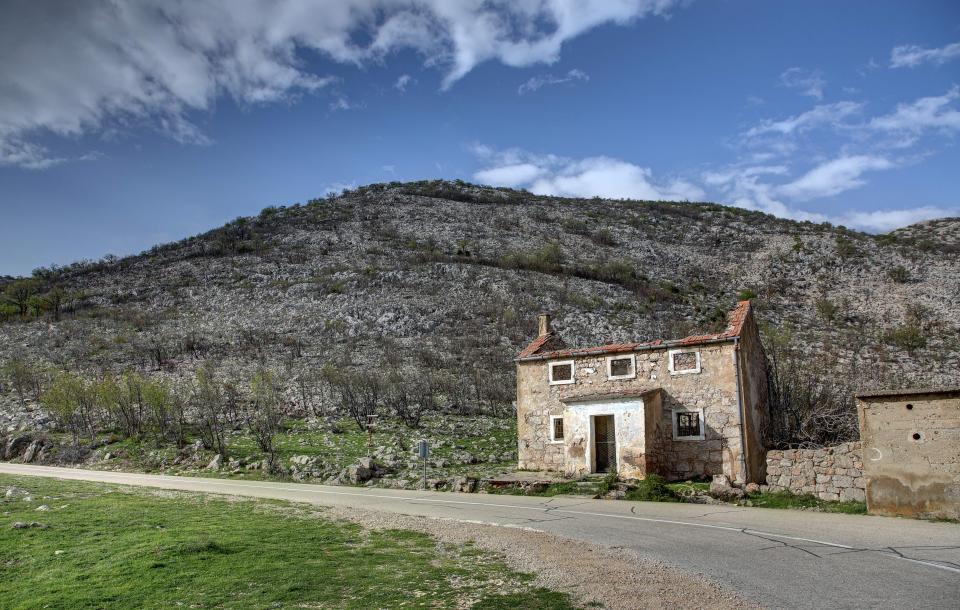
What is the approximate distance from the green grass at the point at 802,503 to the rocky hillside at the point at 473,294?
17877mm

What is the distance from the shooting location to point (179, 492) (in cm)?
2038

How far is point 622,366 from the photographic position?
81.5ft

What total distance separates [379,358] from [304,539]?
1576 inches

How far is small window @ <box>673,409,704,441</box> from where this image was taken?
74.0 feet

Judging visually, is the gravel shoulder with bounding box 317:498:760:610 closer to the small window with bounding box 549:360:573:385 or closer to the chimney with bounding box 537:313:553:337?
the small window with bounding box 549:360:573:385

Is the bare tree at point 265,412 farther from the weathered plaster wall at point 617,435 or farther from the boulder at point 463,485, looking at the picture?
the weathered plaster wall at point 617,435

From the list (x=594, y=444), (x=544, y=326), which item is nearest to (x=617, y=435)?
(x=594, y=444)

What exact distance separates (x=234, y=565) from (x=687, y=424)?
17.1 meters

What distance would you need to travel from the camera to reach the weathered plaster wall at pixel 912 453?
1413 cm

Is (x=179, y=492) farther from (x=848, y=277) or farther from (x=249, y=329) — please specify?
(x=848, y=277)

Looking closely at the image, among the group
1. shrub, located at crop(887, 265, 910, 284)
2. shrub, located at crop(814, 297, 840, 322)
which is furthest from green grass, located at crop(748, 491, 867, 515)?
shrub, located at crop(887, 265, 910, 284)

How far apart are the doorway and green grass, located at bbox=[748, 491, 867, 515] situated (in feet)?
20.7

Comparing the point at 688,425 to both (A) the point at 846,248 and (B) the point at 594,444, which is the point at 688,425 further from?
(A) the point at 846,248

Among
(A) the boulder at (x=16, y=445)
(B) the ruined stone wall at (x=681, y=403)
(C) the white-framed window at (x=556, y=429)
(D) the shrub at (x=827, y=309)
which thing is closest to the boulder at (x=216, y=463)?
(A) the boulder at (x=16, y=445)
